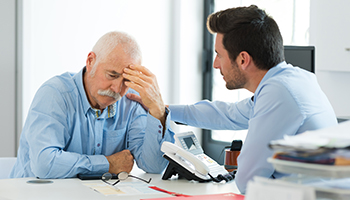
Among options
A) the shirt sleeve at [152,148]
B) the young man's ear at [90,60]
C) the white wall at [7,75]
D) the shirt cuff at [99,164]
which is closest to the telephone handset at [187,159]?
the shirt sleeve at [152,148]

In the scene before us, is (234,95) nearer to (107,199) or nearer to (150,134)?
(150,134)

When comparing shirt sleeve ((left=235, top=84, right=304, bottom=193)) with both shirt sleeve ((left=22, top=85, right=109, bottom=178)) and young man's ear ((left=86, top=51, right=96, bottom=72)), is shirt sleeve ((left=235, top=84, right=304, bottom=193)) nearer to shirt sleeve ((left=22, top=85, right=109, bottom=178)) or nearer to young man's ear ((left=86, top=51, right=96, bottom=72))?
shirt sleeve ((left=22, top=85, right=109, bottom=178))

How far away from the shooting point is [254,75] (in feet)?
6.10

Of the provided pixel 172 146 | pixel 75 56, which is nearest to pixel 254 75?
pixel 172 146

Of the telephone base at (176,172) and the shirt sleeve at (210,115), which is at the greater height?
the shirt sleeve at (210,115)

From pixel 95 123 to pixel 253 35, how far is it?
2.98ft

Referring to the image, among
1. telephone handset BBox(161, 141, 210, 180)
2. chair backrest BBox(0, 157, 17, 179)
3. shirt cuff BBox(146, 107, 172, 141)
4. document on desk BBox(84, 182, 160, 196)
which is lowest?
chair backrest BBox(0, 157, 17, 179)

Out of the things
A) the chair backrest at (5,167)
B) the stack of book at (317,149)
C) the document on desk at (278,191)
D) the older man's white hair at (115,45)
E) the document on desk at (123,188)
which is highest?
the older man's white hair at (115,45)

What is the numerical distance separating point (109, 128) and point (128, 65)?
366mm

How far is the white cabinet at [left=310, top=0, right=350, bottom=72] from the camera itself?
2470 mm

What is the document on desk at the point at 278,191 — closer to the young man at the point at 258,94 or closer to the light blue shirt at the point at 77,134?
the young man at the point at 258,94

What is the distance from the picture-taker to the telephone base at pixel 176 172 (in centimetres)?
190

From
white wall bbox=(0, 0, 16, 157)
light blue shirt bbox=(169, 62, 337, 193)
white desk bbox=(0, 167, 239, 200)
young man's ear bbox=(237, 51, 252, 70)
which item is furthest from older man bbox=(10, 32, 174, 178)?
white wall bbox=(0, 0, 16, 157)

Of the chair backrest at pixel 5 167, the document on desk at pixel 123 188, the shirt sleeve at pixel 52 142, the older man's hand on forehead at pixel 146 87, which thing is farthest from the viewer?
the chair backrest at pixel 5 167
